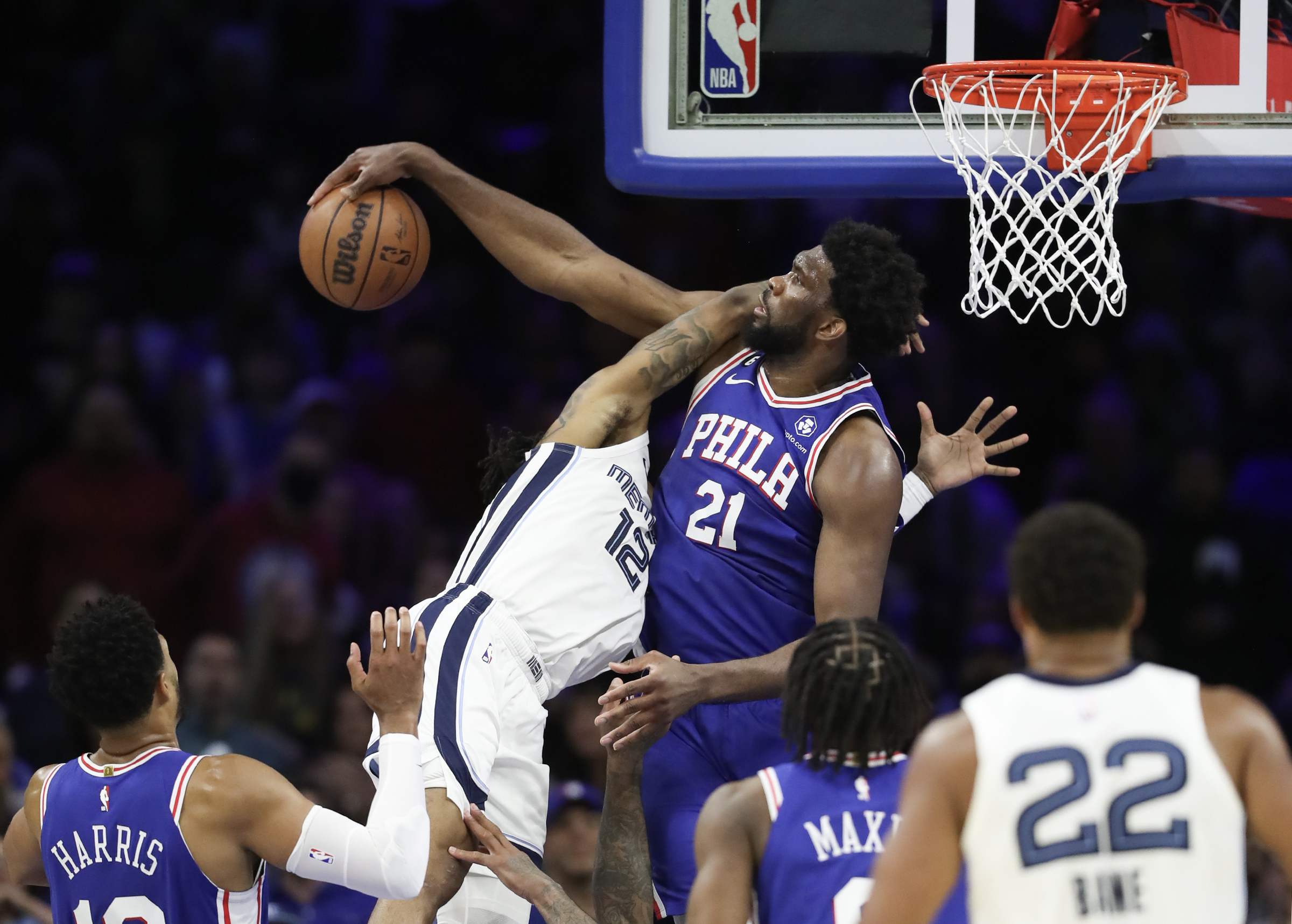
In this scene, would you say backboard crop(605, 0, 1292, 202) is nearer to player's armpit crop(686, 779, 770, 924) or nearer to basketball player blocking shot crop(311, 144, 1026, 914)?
basketball player blocking shot crop(311, 144, 1026, 914)

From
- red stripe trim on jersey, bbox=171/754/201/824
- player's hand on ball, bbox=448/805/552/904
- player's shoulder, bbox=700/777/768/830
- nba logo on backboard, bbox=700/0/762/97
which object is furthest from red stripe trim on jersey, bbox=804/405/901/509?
red stripe trim on jersey, bbox=171/754/201/824

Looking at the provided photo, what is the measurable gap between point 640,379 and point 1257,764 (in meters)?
2.27

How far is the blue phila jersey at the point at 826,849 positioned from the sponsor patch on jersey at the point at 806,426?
62.9 inches

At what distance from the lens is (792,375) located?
452 cm

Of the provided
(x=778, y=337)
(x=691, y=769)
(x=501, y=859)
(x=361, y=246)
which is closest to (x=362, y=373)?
(x=361, y=246)

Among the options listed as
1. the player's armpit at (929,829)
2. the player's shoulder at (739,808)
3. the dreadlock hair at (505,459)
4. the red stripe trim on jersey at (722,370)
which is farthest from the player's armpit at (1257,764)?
the dreadlock hair at (505,459)

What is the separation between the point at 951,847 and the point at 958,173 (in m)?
2.47

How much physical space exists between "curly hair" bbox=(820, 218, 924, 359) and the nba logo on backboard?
1.92 ft

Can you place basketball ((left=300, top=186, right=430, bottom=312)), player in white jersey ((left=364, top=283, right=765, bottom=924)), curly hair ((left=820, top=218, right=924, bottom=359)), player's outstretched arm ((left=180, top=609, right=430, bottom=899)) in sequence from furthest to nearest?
1. basketball ((left=300, top=186, right=430, bottom=312))
2. curly hair ((left=820, top=218, right=924, bottom=359))
3. player in white jersey ((left=364, top=283, right=765, bottom=924))
4. player's outstretched arm ((left=180, top=609, right=430, bottom=899))

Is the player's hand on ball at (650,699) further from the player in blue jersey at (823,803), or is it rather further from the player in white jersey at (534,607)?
the player in blue jersey at (823,803)

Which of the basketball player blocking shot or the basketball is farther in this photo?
the basketball

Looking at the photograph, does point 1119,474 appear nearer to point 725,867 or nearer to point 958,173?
point 958,173

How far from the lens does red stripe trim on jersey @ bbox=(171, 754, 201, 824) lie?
3189mm

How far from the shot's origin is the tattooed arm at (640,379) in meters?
4.43
